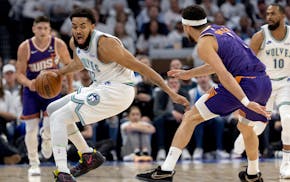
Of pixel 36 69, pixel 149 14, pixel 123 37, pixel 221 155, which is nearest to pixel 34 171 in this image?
pixel 36 69

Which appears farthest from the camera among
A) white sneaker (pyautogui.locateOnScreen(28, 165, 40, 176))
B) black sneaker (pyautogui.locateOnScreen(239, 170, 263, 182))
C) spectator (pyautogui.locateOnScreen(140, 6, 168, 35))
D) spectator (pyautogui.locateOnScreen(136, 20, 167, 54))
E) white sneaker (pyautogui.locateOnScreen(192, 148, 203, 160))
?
spectator (pyautogui.locateOnScreen(140, 6, 168, 35))

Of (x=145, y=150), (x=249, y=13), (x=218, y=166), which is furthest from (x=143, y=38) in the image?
(x=218, y=166)

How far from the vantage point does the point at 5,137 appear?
11656 mm

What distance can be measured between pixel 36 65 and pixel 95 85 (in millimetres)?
2380

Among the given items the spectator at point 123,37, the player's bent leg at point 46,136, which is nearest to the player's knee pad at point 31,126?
the player's bent leg at point 46,136

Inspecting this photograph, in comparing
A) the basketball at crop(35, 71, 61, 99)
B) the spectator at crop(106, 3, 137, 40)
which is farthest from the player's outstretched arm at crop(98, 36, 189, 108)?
the spectator at crop(106, 3, 137, 40)

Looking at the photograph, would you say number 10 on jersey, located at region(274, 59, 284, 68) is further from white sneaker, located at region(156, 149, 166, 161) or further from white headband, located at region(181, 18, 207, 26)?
white sneaker, located at region(156, 149, 166, 161)

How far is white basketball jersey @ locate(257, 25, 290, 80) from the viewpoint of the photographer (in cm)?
912

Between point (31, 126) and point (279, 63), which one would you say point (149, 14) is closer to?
point (31, 126)

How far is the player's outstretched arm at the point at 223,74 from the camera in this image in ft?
21.8

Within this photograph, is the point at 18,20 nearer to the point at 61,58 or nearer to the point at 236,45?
the point at 61,58

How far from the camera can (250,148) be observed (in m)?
7.46

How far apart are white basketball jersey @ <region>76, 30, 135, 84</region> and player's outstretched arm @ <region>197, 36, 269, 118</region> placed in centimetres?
89

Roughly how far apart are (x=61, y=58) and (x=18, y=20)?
605 cm
